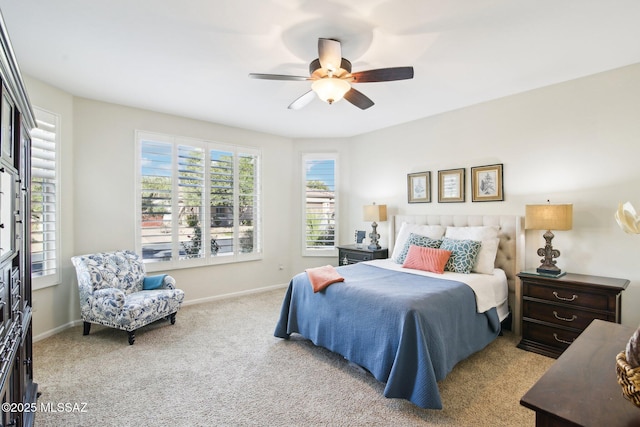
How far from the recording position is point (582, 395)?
932 millimetres

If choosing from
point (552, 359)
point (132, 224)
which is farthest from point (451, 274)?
point (132, 224)

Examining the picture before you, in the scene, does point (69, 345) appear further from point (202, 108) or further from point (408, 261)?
point (408, 261)

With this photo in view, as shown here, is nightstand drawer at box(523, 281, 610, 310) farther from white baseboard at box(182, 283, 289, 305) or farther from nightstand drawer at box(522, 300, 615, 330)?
white baseboard at box(182, 283, 289, 305)

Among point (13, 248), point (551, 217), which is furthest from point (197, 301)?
point (551, 217)

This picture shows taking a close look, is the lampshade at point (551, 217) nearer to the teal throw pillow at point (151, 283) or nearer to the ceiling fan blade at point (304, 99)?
the ceiling fan blade at point (304, 99)

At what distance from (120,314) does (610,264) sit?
4.77 metres

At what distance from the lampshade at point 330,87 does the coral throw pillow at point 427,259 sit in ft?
6.41

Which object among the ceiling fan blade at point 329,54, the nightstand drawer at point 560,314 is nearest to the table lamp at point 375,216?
the nightstand drawer at point 560,314

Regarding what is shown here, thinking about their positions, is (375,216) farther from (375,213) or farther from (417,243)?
(417,243)

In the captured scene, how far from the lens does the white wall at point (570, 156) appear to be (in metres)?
2.87

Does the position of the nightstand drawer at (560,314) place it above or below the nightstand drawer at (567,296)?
below

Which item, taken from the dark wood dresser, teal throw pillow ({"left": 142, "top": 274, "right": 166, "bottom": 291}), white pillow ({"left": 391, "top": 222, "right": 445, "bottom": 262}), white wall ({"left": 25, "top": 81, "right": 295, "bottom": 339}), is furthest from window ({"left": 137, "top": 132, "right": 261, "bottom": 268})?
the dark wood dresser

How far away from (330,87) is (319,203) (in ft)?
10.5

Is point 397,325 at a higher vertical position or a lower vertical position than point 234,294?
higher
